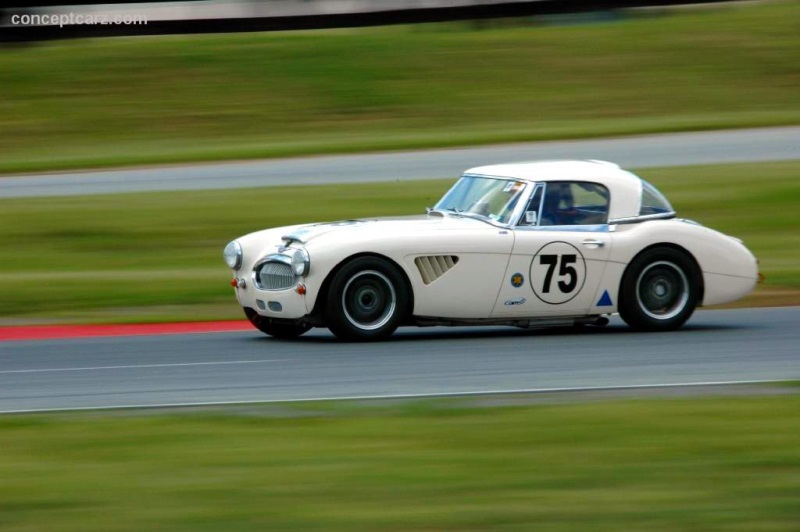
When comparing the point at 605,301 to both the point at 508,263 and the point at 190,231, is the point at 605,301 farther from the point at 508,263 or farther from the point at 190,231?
the point at 190,231

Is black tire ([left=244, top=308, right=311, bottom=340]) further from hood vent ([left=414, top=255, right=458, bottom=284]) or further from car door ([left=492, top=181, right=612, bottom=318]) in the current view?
car door ([left=492, top=181, right=612, bottom=318])

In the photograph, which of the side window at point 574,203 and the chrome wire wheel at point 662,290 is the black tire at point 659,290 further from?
the side window at point 574,203

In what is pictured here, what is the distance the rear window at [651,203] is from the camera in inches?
412

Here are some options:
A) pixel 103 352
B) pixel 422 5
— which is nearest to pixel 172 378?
pixel 103 352

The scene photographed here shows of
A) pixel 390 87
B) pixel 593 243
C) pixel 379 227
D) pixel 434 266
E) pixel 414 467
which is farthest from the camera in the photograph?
pixel 390 87

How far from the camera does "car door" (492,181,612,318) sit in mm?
9805

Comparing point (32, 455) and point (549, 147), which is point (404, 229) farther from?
point (549, 147)

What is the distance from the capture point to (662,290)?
33.9ft

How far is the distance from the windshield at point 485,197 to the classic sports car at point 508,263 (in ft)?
0.04

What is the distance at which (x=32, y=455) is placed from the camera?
19.6 ft

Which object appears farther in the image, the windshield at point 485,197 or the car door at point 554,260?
the windshield at point 485,197

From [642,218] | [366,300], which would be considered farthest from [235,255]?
[642,218]

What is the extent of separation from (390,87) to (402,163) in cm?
834

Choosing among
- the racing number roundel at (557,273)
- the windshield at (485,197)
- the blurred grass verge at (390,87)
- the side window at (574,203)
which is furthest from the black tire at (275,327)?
the blurred grass verge at (390,87)
